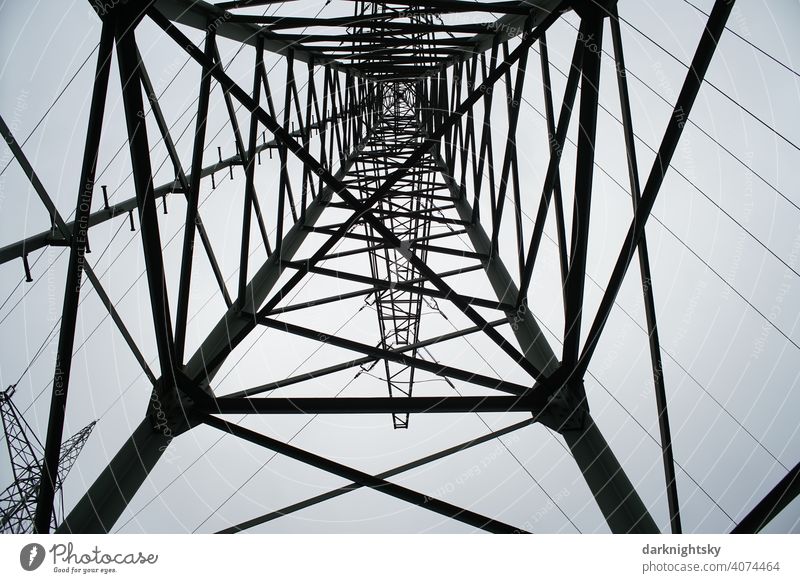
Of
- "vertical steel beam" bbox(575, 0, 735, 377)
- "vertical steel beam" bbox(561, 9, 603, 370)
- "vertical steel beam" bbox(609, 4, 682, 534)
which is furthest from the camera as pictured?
"vertical steel beam" bbox(561, 9, 603, 370)

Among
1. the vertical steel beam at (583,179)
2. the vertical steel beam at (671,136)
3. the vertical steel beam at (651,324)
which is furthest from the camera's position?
the vertical steel beam at (583,179)

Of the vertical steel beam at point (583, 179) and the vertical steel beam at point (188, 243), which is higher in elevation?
the vertical steel beam at point (188, 243)

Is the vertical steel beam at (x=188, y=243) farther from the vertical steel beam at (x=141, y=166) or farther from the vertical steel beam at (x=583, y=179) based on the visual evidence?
the vertical steel beam at (x=583, y=179)

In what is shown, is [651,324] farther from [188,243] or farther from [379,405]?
[188,243]

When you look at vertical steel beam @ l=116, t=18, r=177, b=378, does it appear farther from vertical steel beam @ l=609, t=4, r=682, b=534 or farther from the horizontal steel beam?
vertical steel beam @ l=609, t=4, r=682, b=534

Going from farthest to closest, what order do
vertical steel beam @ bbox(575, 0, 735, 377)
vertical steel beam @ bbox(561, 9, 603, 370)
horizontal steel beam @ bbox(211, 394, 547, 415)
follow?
horizontal steel beam @ bbox(211, 394, 547, 415) → vertical steel beam @ bbox(561, 9, 603, 370) → vertical steel beam @ bbox(575, 0, 735, 377)

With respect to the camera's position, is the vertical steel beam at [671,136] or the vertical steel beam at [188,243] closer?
the vertical steel beam at [671,136]

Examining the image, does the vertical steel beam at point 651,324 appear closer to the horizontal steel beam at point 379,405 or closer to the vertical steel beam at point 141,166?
the horizontal steel beam at point 379,405

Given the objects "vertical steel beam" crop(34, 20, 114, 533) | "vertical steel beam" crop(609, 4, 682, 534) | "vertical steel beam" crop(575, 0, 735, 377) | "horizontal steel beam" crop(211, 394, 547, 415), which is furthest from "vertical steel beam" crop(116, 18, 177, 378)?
"vertical steel beam" crop(609, 4, 682, 534)

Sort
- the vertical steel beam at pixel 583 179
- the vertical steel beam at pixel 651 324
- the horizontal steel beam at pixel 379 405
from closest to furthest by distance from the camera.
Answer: the vertical steel beam at pixel 651 324
the vertical steel beam at pixel 583 179
the horizontal steel beam at pixel 379 405

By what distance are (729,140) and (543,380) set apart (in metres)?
3.32

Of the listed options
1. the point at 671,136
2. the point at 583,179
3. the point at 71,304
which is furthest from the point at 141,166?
the point at 671,136

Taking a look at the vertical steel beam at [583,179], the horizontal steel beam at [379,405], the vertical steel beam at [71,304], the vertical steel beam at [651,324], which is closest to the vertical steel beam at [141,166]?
the vertical steel beam at [71,304]

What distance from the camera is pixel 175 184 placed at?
5938mm
